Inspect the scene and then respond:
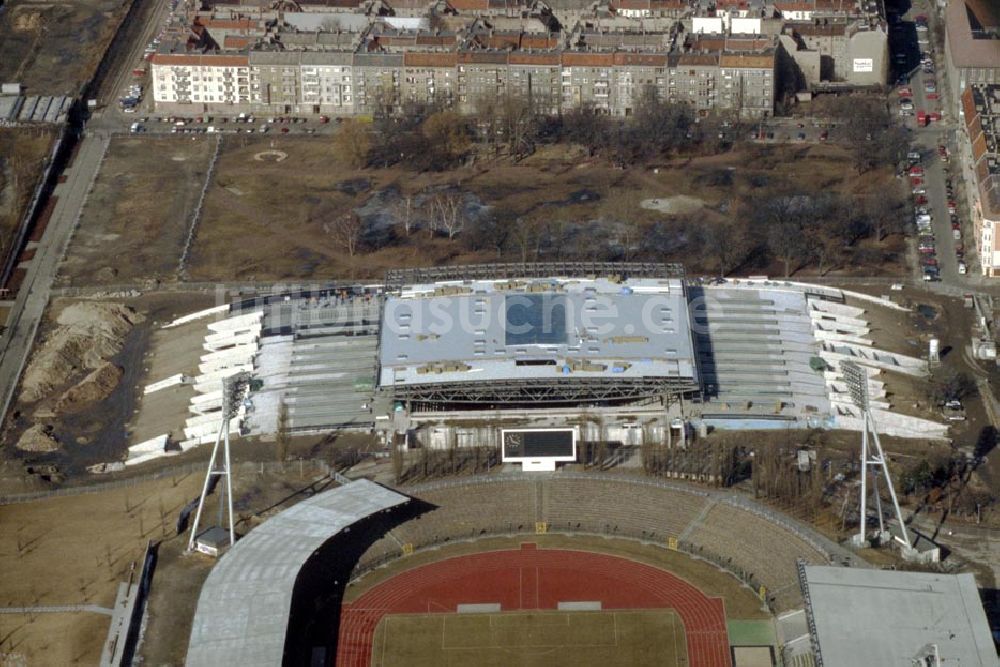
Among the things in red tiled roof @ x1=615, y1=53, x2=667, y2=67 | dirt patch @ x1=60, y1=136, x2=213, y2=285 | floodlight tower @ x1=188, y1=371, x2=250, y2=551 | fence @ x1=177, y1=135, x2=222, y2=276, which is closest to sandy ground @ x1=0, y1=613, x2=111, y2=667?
floodlight tower @ x1=188, y1=371, x2=250, y2=551

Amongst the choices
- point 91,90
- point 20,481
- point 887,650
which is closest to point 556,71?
point 91,90

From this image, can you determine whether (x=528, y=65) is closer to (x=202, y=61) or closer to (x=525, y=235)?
(x=525, y=235)

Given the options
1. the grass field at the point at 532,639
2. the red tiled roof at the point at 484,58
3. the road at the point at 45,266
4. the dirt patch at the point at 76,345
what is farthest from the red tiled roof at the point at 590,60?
the grass field at the point at 532,639

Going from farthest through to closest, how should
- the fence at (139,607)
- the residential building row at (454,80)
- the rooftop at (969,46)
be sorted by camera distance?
1. the residential building row at (454,80)
2. the rooftop at (969,46)
3. the fence at (139,607)

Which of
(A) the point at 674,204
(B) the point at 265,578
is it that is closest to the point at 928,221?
(A) the point at 674,204

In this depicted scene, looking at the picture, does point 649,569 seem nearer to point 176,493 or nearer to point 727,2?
point 176,493

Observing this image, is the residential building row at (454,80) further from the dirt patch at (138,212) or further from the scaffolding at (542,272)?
the scaffolding at (542,272)

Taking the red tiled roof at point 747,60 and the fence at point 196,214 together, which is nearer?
the fence at point 196,214

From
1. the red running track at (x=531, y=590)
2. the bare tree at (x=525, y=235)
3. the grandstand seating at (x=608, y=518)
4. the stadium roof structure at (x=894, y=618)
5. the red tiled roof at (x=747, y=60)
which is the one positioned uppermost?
the red tiled roof at (x=747, y=60)
